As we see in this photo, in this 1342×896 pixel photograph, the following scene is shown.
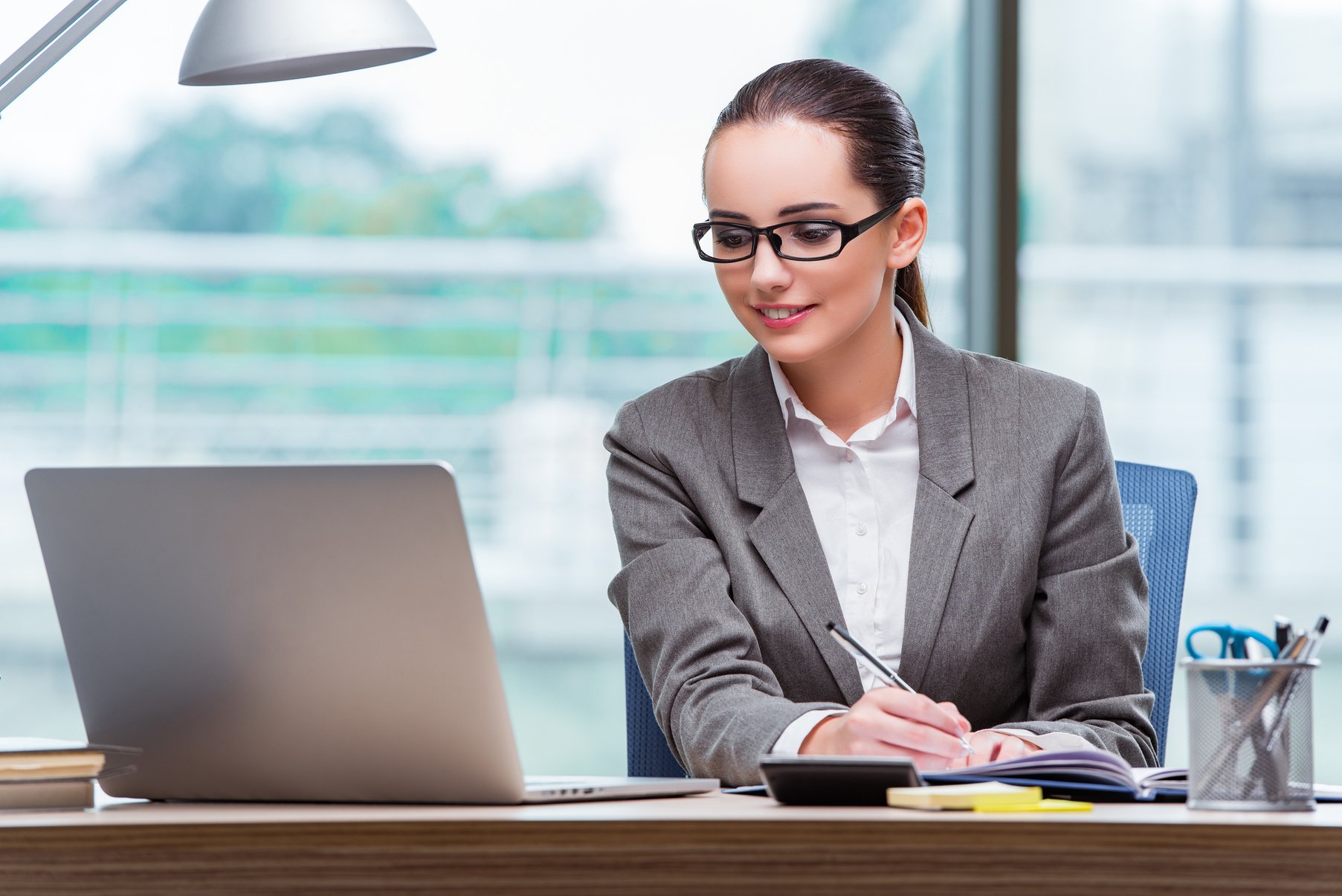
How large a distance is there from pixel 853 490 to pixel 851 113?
1.19 ft

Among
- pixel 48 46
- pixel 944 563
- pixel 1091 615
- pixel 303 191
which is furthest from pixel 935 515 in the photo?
pixel 303 191

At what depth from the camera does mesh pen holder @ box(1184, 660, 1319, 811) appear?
0.81 m

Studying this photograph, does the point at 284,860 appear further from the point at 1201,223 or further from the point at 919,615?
the point at 1201,223

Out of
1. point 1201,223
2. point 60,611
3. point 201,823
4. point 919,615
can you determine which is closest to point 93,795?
point 60,611

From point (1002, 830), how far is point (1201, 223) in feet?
8.41

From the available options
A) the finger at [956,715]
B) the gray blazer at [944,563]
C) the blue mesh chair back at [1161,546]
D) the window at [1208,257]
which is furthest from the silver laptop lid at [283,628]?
the window at [1208,257]

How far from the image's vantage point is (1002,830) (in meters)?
0.72

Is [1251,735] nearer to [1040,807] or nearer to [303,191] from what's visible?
[1040,807]

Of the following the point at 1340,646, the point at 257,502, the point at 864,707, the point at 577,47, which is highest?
the point at 577,47

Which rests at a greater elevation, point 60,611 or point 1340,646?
point 60,611

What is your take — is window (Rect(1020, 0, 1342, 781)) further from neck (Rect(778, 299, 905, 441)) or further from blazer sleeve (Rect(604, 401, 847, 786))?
blazer sleeve (Rect(604, 401, 847, 786))

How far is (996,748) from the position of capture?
3.77ft

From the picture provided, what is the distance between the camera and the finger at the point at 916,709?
1.02 metres

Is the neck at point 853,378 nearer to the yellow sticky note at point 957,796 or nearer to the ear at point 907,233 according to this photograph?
the ear at point 907,233
